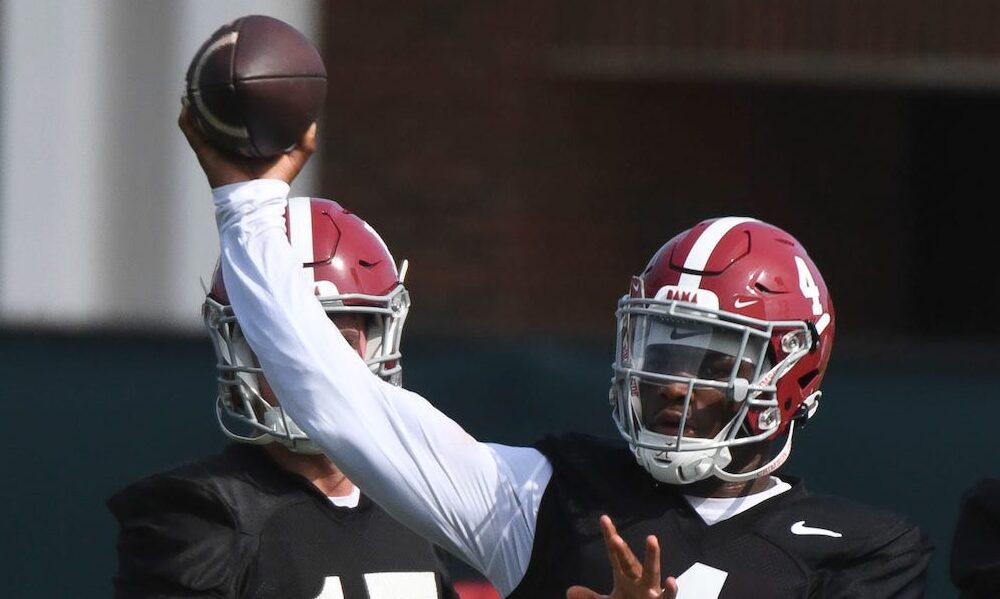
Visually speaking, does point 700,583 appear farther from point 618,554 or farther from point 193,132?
point 193,132

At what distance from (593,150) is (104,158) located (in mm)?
1953

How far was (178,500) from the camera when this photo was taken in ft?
9.32

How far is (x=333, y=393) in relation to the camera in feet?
7.60

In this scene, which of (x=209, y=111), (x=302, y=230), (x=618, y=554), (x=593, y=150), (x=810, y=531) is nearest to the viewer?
(x=618, y=554)

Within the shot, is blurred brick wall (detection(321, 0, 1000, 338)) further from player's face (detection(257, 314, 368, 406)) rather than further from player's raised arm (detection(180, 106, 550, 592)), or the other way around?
player's raised arm (detection(180, 106, 550, 592))

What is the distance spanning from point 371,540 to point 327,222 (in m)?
0.61

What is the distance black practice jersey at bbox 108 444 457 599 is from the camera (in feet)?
9.13

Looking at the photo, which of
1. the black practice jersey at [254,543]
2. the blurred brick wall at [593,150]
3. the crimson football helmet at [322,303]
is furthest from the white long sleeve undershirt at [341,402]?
the blurred brick wall at [593,150]

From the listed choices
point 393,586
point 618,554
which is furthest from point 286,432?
point 618,554

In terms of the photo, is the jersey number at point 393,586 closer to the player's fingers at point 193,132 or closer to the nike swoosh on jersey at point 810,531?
the nike swoosh on jersey at point 810,531

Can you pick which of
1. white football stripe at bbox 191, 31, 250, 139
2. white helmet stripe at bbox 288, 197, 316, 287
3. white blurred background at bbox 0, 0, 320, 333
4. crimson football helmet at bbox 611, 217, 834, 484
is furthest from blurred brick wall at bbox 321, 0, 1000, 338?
white football stripe at bbox 191, 31, 250, 139

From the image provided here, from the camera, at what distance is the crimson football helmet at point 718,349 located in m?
2.60

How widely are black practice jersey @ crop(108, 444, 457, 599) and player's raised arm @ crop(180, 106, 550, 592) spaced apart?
40cm

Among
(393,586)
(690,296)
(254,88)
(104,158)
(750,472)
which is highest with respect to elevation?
(254,88)
